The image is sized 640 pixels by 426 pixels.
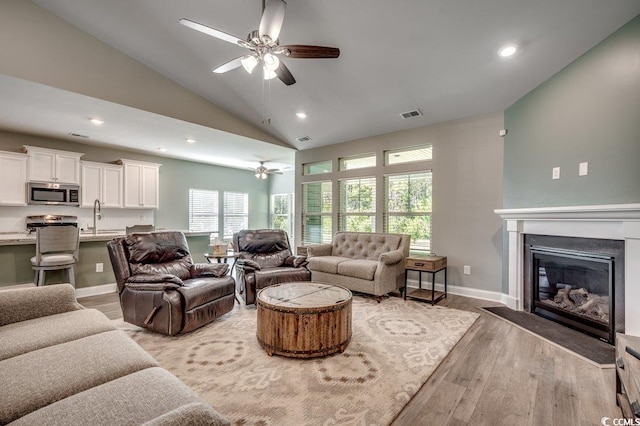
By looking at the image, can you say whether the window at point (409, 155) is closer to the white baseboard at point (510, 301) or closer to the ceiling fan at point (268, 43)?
the white baseboard at point (510, 301)

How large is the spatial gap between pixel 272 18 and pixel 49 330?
2593mm

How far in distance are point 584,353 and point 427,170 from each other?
304 cm

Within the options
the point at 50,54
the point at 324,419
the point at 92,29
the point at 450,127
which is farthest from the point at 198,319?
the point at 450,127

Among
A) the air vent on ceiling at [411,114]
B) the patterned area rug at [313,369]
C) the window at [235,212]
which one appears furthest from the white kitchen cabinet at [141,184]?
the air vent on ceiling at [411,114]

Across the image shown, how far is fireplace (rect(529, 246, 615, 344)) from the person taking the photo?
9.17ft

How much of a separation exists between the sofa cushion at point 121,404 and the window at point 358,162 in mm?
4913

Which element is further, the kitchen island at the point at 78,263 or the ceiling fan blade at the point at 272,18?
the kitchen island at the point at 78,263

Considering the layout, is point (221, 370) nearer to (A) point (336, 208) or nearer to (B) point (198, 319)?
(B) point (198, 319)

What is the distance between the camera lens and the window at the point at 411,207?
4.94 metres

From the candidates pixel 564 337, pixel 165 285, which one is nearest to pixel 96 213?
pixel 165 285

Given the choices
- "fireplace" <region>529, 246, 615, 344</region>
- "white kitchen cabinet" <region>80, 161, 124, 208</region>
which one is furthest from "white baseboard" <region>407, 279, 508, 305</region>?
"white kitchen cabinet" <region>80, 161, 124, 208</region>

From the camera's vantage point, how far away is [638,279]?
244 centimetres

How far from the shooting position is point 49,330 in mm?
1777

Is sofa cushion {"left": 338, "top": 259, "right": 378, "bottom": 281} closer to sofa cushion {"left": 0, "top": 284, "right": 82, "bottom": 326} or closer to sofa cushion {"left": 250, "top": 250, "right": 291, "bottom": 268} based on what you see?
sofa cushion {"left": 250, "top": 250, "right": 291, "bottom": 268}
